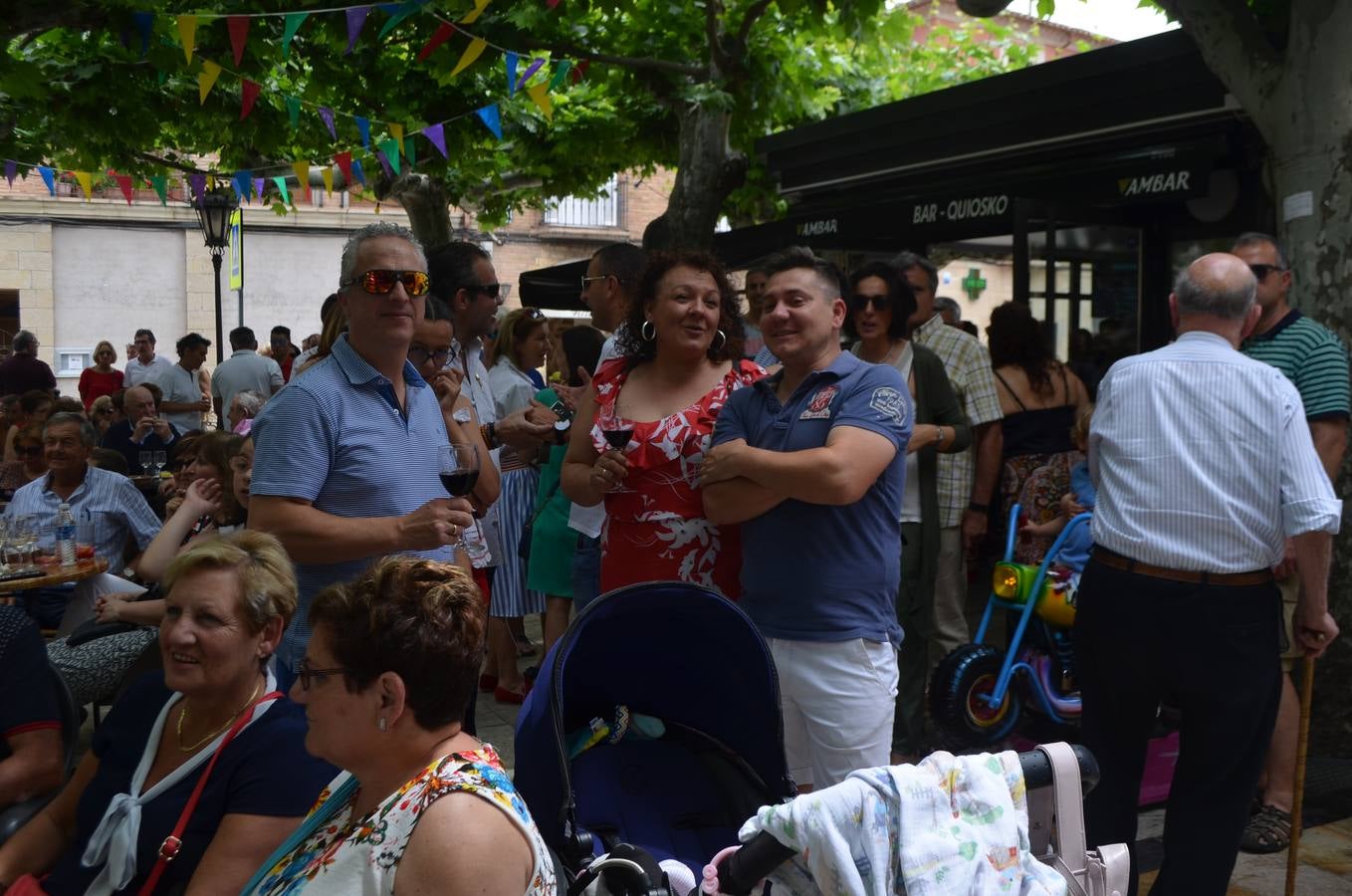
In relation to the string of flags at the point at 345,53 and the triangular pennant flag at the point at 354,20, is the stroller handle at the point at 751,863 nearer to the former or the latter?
the string of flags at the point at 345,53

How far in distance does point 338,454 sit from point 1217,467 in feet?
7.59

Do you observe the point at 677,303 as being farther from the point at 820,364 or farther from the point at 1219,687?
the point at 1219,687

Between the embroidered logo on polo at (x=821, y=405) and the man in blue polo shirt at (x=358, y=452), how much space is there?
100 cm

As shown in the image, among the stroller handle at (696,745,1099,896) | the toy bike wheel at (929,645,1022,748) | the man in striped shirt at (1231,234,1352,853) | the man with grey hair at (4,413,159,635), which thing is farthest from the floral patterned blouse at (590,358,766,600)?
the man with grey hair at (4,413,159,635)

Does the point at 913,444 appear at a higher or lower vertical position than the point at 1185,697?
higher

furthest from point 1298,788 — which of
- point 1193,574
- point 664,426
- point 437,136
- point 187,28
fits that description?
point 437,136

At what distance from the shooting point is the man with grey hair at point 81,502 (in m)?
6.08

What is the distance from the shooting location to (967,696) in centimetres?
538

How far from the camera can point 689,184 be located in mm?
11242

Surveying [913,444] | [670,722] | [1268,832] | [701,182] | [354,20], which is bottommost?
[1268,832]

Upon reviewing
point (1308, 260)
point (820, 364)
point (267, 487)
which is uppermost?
point (1308, 260)

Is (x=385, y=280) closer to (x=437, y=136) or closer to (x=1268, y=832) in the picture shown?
(x=1268, y=832)

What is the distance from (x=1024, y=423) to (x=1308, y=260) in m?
1.49

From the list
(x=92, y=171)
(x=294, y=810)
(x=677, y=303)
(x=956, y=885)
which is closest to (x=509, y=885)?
(x=956, y=885)
